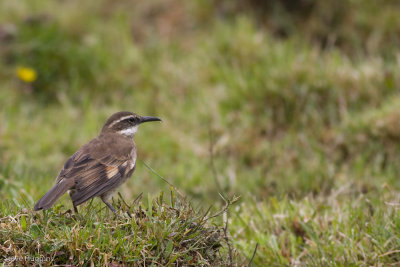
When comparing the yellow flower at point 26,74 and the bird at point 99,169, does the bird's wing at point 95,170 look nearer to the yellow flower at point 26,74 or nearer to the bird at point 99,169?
the bird at point 99,169

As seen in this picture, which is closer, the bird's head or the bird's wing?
the bird's wing

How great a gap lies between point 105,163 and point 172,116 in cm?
360

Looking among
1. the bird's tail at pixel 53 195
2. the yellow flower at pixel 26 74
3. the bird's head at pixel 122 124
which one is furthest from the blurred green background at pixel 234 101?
the bird's tail at pixel 53 195

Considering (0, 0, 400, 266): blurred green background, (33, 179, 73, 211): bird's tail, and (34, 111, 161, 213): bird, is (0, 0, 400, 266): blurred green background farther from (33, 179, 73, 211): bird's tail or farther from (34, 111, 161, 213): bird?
(33, 179, 73, 211): bird's tail

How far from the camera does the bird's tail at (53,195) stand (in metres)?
4.32

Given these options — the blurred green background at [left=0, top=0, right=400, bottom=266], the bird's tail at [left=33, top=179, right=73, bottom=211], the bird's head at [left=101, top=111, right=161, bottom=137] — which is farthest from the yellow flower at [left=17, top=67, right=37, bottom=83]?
the bird's tail at [left=33, top=179, right=73, bottom=211]

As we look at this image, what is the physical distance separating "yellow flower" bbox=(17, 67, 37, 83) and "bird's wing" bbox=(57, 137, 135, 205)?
13.0 feet

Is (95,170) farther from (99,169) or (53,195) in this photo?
(53,195)

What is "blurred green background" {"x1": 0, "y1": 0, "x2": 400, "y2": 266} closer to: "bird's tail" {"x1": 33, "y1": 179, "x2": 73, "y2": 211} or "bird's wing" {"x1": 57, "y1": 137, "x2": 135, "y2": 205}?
"bird's wing" {"x1": 57, "y1": 137, "x2": 135, "y2": 205}

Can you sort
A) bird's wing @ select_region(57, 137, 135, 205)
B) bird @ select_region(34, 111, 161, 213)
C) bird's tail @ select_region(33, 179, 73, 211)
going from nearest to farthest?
bird's tail @ select_region(33, 179, 73, 211) < bird @ select_region(34, 111, 161, 213) < bird's wing @ select_region(57, 137, 135, 205)

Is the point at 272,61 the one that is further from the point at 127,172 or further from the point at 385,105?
the point at 127,172

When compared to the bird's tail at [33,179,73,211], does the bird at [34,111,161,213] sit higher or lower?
lower

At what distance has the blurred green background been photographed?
6227mm

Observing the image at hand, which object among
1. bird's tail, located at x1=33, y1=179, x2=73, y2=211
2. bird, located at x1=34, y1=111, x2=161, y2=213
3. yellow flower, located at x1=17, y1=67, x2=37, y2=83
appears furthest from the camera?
yellow flower, located at x1=17, y1=67, x2=37, y2=83
